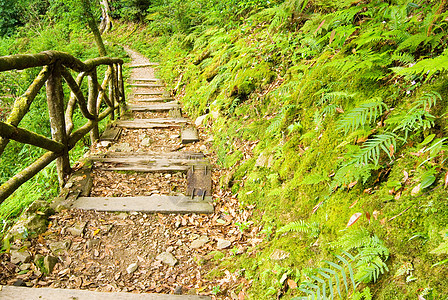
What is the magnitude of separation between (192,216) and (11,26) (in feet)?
92.3

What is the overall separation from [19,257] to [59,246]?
0.35 metres

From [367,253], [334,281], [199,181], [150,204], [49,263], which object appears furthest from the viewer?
[199,181]

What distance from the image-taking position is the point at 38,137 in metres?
3.21

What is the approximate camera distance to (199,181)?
402 centimetres

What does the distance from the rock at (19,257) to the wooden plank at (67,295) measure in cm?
37

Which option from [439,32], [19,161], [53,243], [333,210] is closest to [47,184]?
[53,243]

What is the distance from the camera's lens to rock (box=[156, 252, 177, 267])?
2846mm

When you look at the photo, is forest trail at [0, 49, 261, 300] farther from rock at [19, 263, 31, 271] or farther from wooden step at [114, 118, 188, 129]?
wooden step at [114, 118, 188, 129]

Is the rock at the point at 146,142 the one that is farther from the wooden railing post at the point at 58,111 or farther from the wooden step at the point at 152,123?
the wooden railing post at the point at 58,111

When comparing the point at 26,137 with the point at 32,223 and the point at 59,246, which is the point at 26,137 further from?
the point at 59,246

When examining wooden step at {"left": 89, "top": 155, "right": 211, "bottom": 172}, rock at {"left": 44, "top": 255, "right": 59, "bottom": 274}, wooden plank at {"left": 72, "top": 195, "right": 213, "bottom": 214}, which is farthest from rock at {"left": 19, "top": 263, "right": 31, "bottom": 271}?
wooden step at {"left": 89, "top": 155, "right": 211, "bottom": 172}

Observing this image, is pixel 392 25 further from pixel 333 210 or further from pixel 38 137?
pixel 38 137

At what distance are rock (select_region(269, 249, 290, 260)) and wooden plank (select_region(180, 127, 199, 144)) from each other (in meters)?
3.40

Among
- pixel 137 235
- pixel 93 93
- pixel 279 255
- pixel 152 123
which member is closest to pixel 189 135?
pixel 152 123
